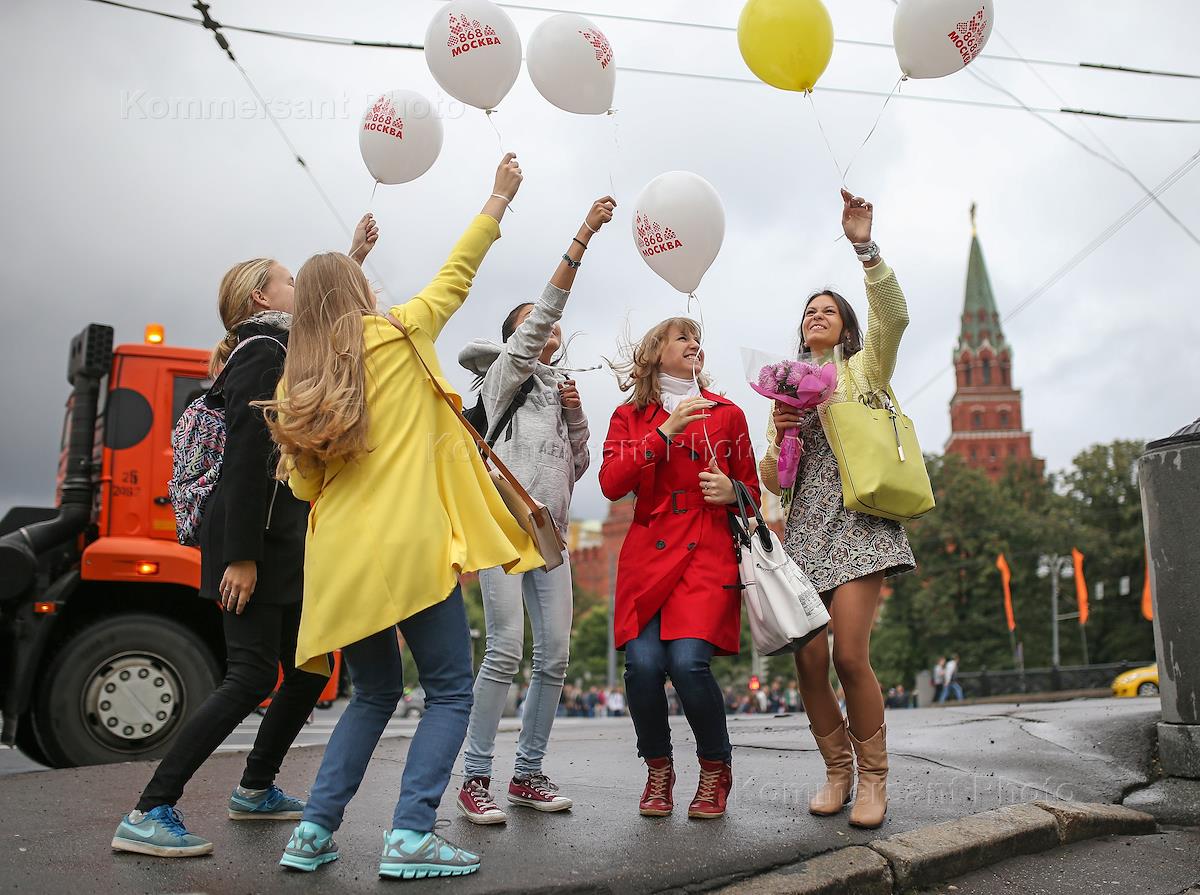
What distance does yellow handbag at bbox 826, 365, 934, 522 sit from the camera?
13.4ft

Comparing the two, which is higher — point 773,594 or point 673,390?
point 673,390

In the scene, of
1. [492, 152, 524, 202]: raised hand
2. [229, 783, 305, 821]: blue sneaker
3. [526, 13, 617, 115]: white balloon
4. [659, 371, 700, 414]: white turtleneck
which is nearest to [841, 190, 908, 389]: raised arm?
[659, 371, 700, 414]: white turtleneck

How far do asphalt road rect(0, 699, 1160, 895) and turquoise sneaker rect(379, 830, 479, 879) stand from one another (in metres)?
0.05

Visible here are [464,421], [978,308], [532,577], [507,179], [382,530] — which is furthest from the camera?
[978,308]

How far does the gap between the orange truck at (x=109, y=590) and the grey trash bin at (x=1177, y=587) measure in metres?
5.04

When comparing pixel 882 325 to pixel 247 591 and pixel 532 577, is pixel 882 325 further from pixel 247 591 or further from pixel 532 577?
pixel 247 591

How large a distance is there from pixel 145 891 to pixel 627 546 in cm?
213

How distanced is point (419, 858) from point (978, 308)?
10828 centimetres

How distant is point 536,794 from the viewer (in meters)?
4.15

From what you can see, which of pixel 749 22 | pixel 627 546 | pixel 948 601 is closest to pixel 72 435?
pixel 627 546

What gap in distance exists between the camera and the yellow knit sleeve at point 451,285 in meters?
3.39

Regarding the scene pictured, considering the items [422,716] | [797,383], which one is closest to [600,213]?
[797,383]

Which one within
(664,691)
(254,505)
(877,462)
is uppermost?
(877,462)

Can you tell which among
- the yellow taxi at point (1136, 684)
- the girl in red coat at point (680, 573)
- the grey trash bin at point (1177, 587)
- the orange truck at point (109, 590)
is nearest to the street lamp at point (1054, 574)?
the yellow taxi at point (1136, 684)
